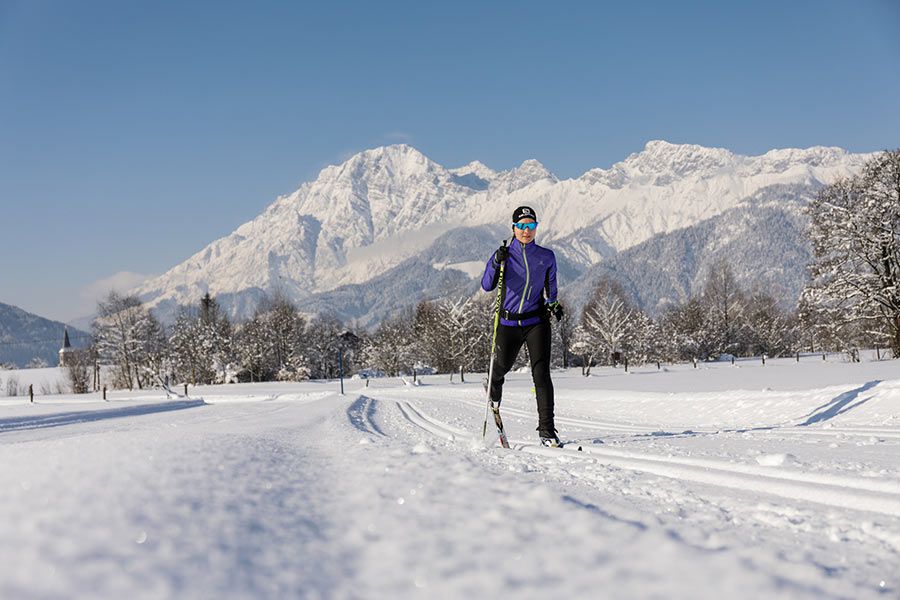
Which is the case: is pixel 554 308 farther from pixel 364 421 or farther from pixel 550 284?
pixel 364 421

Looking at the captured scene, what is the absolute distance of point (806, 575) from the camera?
161cm

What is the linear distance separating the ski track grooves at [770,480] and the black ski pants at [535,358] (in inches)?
37.8

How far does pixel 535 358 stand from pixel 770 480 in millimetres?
2843

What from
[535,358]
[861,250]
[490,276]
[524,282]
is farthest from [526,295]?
[861,250]

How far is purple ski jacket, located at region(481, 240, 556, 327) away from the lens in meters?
6.07

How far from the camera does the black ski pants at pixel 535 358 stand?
585 cm

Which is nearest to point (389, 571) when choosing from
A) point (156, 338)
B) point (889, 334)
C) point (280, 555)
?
point (280, 555)

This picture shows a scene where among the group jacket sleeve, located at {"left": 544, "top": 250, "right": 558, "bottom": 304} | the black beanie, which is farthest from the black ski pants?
the black beanie

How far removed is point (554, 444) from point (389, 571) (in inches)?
156

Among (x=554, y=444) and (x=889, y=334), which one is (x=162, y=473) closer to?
(x=554, y=444)

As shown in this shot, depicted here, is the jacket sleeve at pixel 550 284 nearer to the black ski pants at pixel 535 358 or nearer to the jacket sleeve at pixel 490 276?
the black ski pants at pixel 535 358

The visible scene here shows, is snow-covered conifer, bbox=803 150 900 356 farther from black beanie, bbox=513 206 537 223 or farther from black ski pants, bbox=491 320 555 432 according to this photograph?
black ski pants, bbox=491 320 555 432

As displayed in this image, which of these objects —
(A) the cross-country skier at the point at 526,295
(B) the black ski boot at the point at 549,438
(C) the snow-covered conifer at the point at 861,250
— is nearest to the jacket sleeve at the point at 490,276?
(A) the cross-country skier at the point at 526,295

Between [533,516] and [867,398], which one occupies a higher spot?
[533,516]
